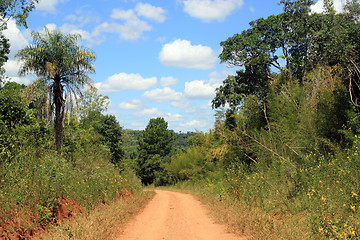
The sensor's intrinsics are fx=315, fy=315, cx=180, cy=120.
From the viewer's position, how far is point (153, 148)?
6138 cm

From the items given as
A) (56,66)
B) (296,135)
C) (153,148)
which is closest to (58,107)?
(56,66)

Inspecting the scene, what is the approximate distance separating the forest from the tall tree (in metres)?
28.2

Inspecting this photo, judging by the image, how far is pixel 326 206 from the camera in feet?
23.7

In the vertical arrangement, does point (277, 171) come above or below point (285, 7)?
below

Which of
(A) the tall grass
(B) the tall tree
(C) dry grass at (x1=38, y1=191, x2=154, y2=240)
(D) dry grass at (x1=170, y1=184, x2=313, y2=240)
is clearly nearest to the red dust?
(A) the tall grass

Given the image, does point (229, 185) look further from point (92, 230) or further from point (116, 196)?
point (92, 230)

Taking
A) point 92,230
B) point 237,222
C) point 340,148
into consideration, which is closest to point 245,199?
point 237,222

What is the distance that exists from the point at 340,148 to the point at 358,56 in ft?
15.9

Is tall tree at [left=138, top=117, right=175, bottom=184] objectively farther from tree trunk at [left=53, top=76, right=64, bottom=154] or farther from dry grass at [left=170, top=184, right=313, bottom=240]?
dry grass at [left=170, top=184, right=313, bottom=240]

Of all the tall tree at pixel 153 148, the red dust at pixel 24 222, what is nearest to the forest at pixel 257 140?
the red dust at pixel 24 222

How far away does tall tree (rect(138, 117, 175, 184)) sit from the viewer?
2126 inches

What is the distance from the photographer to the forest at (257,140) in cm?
812

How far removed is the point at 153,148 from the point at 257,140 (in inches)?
1822

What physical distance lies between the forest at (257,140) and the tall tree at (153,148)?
1111 inches
